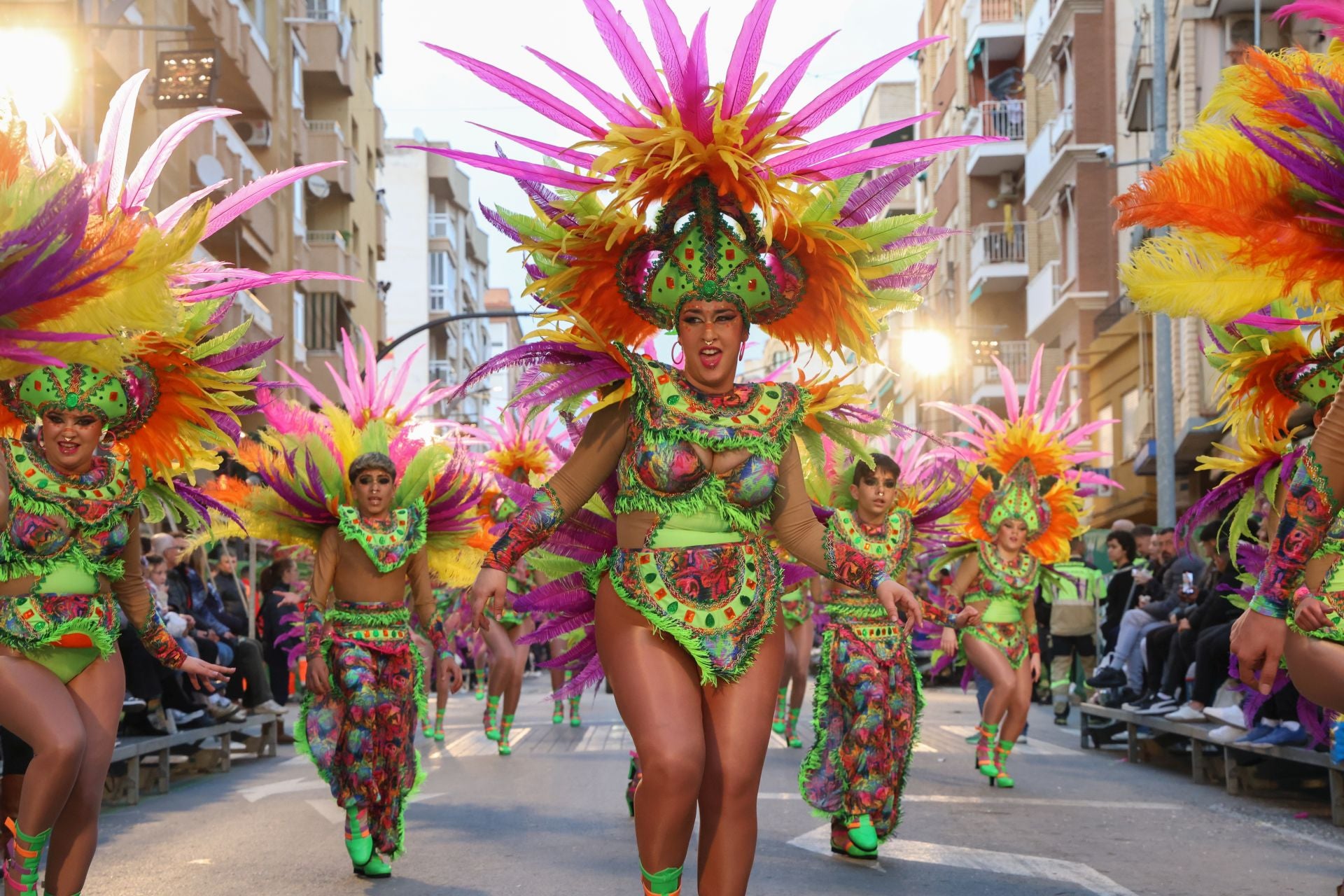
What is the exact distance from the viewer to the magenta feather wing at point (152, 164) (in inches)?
246

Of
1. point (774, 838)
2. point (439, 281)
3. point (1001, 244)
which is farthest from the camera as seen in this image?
point (439, 281)

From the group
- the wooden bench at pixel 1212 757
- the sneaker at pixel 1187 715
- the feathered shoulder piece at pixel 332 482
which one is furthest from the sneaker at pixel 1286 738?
the feathered shoulder piece at pixel 332 482

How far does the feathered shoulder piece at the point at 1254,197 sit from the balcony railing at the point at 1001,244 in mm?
40203

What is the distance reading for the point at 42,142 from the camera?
621cm

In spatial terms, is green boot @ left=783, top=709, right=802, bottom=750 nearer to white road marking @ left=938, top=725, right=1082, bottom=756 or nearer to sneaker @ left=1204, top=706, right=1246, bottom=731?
white road marking @ left=938, top=725, right=1082, bottom=756

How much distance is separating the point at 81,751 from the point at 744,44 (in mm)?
3023

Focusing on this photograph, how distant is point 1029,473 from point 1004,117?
113 ft

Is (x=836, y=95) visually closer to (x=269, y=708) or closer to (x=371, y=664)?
(x=371, y=664)

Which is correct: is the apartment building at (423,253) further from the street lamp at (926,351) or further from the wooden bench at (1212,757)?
the wooden bench at (1212,757)

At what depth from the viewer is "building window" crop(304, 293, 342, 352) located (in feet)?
131

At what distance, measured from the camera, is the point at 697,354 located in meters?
5.43

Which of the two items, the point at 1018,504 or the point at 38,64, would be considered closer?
the point at 1018,504

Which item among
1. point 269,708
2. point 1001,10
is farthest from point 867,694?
point 1001,10

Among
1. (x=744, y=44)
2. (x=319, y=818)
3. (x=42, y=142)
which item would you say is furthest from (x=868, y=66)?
(x=319, y=818)
